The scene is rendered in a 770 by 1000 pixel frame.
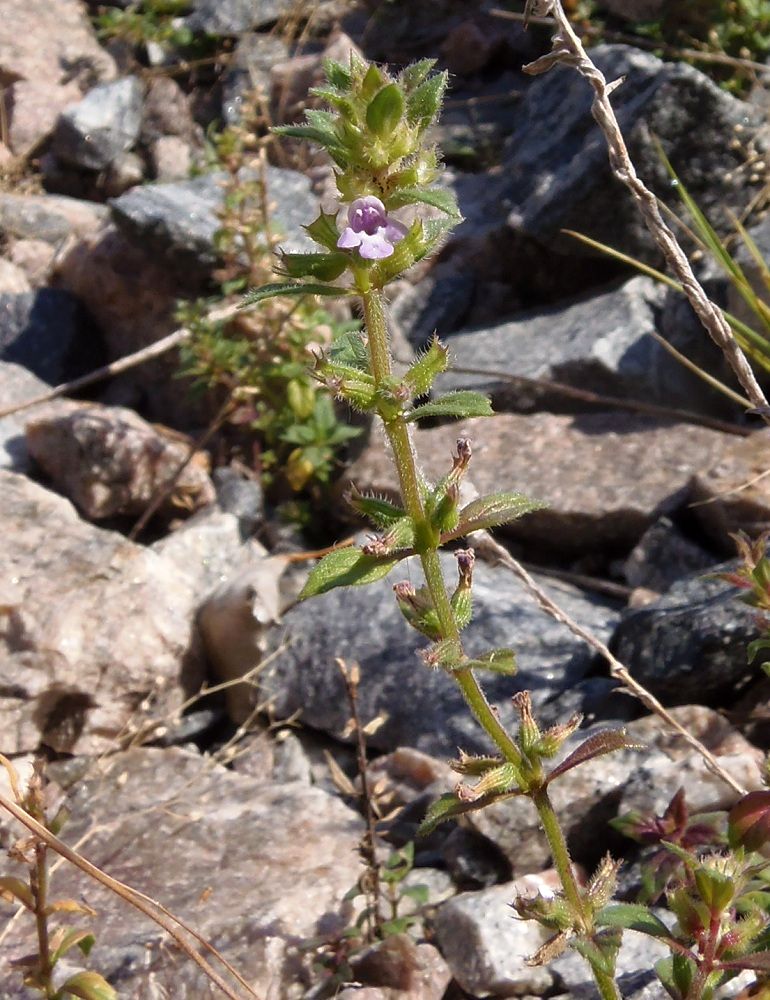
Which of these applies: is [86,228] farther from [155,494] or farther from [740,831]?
[740,831]

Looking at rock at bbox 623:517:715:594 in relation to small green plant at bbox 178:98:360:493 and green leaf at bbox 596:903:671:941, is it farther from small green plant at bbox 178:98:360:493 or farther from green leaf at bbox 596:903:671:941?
green leaf at bbox 596:903:671:941

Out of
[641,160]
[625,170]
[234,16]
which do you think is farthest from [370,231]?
[234,16]

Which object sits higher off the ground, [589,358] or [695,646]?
[589,358]

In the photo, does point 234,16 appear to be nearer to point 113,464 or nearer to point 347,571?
point 113,464

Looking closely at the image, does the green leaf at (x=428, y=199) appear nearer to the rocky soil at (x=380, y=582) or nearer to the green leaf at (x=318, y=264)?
the green leaf at (x=318, y=264)

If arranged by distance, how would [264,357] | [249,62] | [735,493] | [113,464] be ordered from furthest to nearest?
[249,62], [264,357], [113,464], [735,493]

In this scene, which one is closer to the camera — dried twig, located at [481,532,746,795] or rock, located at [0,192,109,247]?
dried twig, located at [481,532,746,795]

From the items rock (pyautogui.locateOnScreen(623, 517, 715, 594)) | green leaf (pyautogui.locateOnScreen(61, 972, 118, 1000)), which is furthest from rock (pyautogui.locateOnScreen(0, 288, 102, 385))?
green leaf (pyautogui.locateOnScreen(61, 972, 118, 1000))
